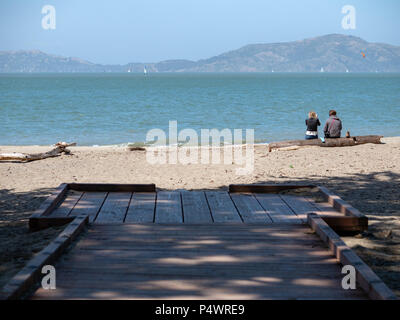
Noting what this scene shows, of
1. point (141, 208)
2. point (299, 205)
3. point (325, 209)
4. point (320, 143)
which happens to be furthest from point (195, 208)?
point (320, 143)

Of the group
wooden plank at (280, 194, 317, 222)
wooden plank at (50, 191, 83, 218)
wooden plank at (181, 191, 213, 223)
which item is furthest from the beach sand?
wooden plank at (181, 191, 213, 223)

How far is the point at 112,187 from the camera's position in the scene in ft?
25.8

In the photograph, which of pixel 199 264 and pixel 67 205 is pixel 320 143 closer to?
pixel 67 205

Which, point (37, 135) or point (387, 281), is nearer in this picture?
point (387, 281)

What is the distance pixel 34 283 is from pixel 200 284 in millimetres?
1266

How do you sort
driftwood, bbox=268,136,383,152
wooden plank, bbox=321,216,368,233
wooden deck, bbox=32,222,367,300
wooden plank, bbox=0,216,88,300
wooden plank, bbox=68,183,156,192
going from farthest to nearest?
1. driftwood, bbox=268,136,383,152
2. wooden plank, bbox=68,183,156,192
3. wooden plank, bbox=321,216,368,233
4. wooden deck, bbox=32,222,367,300
5. wooden plank, bbox=0,216,88,300

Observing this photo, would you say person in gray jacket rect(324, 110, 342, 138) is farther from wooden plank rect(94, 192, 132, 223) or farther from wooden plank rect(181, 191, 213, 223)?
wooden plank rect(94, 192, 132, 223)

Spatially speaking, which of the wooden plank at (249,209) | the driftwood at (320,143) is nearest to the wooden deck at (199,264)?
the wooden plank at (249,209)

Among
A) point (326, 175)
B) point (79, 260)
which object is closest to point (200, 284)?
point (79, 260)

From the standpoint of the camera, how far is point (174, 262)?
462 cm

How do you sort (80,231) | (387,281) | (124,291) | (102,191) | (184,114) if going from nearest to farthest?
(124,291) → (387,281) → (80,231) → (102,191) → (184,114)

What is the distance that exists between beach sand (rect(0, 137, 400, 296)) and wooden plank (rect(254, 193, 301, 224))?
0.75 m

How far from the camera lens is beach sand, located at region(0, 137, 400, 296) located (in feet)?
18.6
